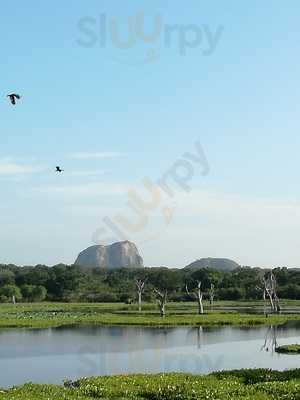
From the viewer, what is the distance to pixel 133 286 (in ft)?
442

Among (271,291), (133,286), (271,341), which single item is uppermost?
(133,286)

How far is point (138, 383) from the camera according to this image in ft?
100

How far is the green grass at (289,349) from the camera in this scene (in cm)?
4715

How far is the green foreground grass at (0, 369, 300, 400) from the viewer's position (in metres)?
26.6

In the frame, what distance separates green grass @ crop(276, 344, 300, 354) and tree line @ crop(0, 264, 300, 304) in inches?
2780

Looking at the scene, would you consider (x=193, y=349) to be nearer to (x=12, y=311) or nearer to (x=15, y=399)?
(x=15, y=399)

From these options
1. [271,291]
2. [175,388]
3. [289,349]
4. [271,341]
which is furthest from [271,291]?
[175,388]

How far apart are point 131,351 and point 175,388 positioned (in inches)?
783

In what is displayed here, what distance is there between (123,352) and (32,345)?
9.44 meters

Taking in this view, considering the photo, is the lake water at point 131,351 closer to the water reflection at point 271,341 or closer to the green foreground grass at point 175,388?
the water reflection at point 271,341

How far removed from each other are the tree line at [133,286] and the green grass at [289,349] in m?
70.6

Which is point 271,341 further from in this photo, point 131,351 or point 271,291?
point 271,291

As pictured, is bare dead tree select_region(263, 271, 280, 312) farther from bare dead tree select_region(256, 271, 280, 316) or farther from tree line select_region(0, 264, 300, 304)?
tree line select_region(0, 264, 300, 304)

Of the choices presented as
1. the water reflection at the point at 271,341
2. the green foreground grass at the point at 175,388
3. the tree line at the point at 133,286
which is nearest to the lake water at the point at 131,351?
the water reflection at the point at 271,341
